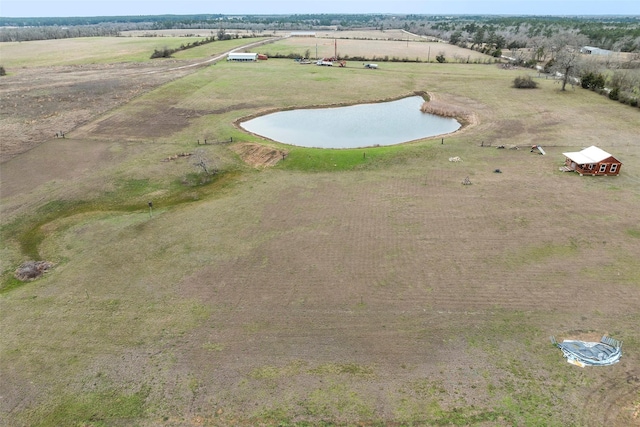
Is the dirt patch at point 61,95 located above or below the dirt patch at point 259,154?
above

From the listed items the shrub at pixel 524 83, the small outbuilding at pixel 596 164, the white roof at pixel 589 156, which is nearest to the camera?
the small outbuilding at pixel 596 164

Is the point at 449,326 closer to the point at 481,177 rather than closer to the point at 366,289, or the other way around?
the point at 366,289

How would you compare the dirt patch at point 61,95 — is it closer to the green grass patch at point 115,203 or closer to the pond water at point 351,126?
the green grass patch at point 115,203

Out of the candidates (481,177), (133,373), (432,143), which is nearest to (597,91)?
(432,143)

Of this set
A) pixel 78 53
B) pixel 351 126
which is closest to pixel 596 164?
pixel 351 126

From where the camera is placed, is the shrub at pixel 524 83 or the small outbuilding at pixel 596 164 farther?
the shrub at pixel 524 83

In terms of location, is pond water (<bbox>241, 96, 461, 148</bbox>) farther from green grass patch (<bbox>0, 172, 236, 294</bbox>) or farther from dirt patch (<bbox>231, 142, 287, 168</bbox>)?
green grass patch (<bbox>0, 172, 236, 294</bbox>)

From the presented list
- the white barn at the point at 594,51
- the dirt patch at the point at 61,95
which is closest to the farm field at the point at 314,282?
the dirt patch at the point at 61,95
